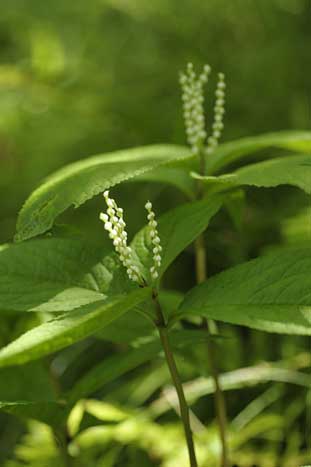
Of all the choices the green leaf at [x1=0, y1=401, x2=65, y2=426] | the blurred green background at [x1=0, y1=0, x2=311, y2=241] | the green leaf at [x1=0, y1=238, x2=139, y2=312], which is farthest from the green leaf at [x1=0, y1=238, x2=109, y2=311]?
the blurred green background at [x1=0, y1=0, x2=311, y2=241]

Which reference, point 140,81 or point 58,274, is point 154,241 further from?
point 140,81

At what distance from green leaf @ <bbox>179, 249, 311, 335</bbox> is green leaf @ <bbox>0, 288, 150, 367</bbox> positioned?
0.08 meters

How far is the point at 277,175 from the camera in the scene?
568 millimetres

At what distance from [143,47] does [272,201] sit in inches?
26.6

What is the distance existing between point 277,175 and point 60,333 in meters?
0.27

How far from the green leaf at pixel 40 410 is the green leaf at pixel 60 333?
0.15 meters

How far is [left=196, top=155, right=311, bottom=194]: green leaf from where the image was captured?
21.6 inches

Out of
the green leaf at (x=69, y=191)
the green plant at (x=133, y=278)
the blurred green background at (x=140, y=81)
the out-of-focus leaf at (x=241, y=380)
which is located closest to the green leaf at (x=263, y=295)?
the green plant at (x=133, y=278)

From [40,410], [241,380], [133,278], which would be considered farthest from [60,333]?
[241,380]

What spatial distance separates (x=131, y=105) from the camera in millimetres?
1550

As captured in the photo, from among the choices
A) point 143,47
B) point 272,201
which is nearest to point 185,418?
point 272,201

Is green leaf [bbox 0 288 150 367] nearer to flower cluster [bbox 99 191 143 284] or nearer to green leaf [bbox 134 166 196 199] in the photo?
flower cluster [bbox 99 191 143 284]

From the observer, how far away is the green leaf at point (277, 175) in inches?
21.6

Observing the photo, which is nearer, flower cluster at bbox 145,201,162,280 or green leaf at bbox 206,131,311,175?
flower cluster at bbox 145,201,162,280
